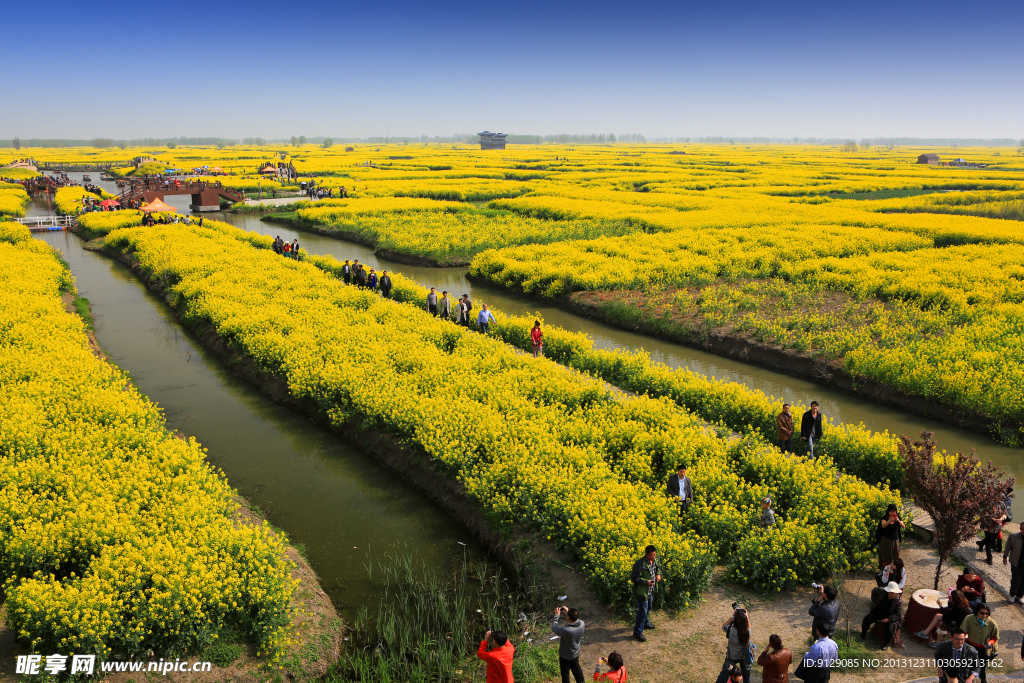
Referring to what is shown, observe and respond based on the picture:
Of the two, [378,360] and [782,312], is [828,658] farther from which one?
[782,312]

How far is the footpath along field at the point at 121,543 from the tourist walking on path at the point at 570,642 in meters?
3.81

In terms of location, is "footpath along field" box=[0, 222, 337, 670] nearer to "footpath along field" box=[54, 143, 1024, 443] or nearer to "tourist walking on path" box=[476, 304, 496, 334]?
"tourist walking on path" box=[476, 304, 496, 334]

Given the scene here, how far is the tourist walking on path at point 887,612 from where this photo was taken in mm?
8523

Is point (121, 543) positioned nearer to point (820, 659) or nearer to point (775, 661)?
point (775, 661)

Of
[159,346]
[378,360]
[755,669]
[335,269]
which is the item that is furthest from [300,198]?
[755,669]

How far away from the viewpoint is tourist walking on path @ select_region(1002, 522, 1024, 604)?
931 centimetres

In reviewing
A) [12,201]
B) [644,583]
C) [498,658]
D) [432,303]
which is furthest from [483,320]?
[12,201]

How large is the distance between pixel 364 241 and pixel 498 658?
40.7 m

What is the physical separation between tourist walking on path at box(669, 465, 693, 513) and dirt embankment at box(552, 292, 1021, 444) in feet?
32.0

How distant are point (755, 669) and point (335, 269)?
27.9 m

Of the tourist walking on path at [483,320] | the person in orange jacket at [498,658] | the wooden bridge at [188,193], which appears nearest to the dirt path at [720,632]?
the person in orange jacket at [498,658]

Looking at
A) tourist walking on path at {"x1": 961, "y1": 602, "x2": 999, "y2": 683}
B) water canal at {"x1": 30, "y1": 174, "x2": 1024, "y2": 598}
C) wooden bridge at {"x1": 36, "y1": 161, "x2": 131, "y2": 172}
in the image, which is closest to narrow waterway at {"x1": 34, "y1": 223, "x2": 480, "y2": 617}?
water canal at {"x1": 30, "y1": 174, "x2": 1024, "y2": 598}

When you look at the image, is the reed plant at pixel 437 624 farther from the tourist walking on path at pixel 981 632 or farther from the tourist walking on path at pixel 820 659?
the tourist walking on path at pixel 981 632

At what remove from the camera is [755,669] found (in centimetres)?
859
